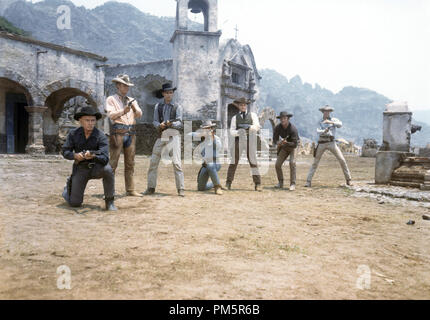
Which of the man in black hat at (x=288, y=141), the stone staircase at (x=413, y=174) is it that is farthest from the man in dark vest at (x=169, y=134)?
the stone staircase at (x=413, y=174)

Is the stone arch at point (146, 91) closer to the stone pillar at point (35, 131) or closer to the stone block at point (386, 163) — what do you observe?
the stone pillar at point (35, 131)

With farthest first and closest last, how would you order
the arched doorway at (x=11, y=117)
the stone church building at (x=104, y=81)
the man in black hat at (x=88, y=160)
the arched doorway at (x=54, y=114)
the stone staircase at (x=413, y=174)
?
the arched doorway at (x=54, y=114), the arched doorway at (x=11, y=117), the stone church building at (x=104, y=81), the stone staircase at (x=413, y=174), the man in black hat at (x=88, y=160)

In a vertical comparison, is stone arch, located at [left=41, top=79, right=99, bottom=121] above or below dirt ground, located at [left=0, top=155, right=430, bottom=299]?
above

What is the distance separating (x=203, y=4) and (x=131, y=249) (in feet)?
61.6

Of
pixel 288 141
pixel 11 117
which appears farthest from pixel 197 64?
pixel 288 141

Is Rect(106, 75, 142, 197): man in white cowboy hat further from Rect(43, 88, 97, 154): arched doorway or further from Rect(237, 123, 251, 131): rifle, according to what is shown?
Rect(43, 88, 97, 154): arched doorway

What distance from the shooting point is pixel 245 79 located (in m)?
22.4

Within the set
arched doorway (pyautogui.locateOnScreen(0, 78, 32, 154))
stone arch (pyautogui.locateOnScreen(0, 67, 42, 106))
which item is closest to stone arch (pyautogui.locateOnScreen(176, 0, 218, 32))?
stone arch (pyautogui.locateOnScreen(0, 67, 42, 106))

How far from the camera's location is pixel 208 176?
22.3 feet

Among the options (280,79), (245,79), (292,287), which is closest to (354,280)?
(292,287)

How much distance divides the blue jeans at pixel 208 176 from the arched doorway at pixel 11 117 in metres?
13.2

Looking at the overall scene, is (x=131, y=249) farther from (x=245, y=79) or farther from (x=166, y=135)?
(x=245, y=79)

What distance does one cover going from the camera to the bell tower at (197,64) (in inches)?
703

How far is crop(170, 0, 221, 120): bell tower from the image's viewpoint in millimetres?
17859
